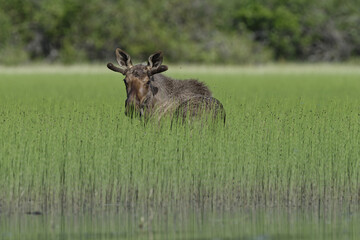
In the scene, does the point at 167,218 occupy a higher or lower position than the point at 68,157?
lower

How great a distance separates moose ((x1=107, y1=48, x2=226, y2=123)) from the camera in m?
10.8

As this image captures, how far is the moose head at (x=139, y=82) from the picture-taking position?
35.3 ft

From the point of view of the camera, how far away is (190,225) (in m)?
8.09

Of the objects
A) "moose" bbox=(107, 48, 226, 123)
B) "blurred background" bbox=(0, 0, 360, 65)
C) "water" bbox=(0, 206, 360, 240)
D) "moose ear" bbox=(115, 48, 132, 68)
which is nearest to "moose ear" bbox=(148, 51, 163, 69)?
"moose" bbox=(107, 48, 226, 123)

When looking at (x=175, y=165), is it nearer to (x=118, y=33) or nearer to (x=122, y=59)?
(x=122, y=59)

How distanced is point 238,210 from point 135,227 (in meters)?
1.41

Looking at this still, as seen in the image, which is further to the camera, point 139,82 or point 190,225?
point 139,82

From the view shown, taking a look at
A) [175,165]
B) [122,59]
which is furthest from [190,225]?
[122,59]

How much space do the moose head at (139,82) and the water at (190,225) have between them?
2302mm

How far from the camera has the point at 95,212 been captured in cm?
880

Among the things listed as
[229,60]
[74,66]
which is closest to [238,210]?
[74,66]

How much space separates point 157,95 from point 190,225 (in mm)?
3503

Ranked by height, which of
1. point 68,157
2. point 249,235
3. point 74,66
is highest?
point 74,66

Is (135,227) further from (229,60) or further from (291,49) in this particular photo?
(291,49)
